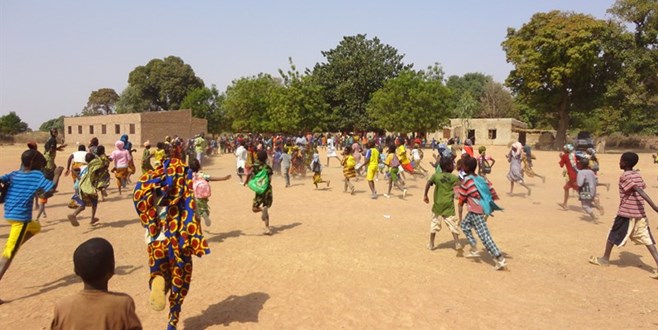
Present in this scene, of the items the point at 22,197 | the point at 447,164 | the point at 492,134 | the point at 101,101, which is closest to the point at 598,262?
the point at 447,164

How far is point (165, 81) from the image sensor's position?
63.9 meters

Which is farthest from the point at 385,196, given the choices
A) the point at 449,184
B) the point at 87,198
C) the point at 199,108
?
the point at 199,108

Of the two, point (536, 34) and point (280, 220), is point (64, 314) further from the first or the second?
point (536, 34)

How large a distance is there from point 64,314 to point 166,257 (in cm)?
164

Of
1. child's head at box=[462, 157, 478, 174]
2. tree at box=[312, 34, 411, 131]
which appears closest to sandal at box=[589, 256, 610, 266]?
child's head at box=[462, 157, 478, 174]

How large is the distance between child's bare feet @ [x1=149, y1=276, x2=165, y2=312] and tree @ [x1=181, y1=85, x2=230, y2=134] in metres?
55.6

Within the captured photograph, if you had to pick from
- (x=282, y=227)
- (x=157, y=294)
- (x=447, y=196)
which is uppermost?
(x=447, y=196)

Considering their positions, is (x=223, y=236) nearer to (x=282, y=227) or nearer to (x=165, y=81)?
(x=282, y=227)

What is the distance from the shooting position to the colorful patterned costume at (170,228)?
13.3 ft

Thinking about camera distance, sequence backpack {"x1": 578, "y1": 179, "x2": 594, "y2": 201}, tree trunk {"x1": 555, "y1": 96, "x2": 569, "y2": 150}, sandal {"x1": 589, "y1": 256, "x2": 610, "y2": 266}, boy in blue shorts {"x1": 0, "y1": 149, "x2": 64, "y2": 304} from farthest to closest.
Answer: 1. tree trunk {"x1": 555, "y1": 96, "x2": 569, "y2": 150}
2. backpack {"x1": 578, "y1": 179, "x2": 594, "y2": 201}
3. sandal {"x1": 589, "y1": 256, "x2": 610, "y2": 266}
4. boy in blue shorts {"x1": 0, "y1": 149, "x2": 64, "y2": 304}

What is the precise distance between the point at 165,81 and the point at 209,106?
33.7ft

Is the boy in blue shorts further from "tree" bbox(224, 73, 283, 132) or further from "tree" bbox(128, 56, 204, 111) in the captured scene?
"tree" bbox(128, 56, 204, 111)

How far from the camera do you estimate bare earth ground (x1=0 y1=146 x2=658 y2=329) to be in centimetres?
475

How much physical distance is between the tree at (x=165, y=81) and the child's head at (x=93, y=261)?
2598 inches
